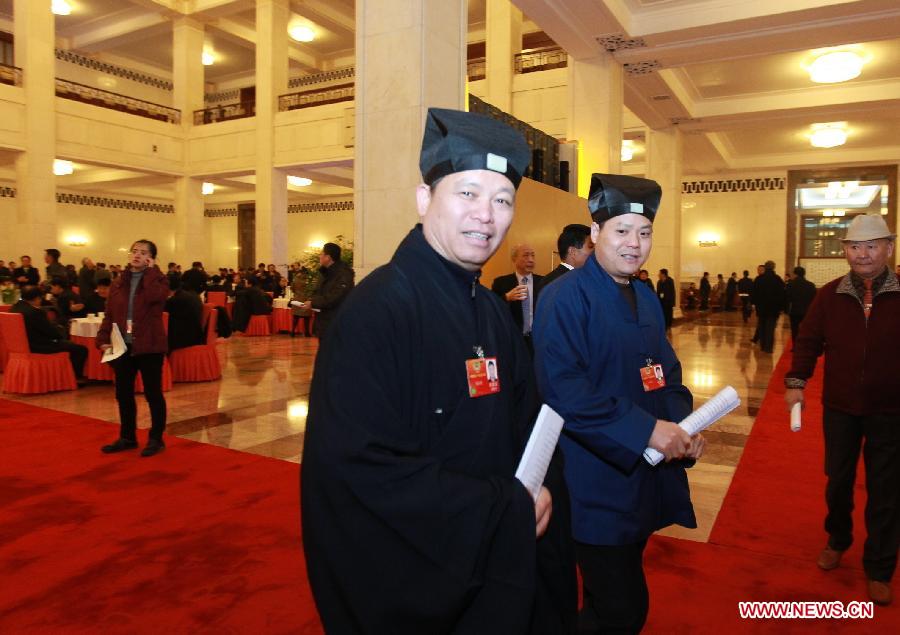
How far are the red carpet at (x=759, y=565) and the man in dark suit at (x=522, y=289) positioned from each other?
1.95 meters

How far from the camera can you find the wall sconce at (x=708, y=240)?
2269 cm

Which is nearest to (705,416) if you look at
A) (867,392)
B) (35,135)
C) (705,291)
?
(867,392)

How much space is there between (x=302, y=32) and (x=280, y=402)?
13.9 metres

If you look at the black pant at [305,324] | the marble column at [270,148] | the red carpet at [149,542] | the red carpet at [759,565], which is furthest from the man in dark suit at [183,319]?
the marble column at [270,148]

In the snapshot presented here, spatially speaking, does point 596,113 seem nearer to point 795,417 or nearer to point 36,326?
point 36,326

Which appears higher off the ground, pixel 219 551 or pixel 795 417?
pixel 795 417

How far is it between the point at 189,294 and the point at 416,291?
23.3ft

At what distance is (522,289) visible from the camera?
206 inches

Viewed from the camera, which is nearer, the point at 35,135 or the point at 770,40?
the point at 770,40

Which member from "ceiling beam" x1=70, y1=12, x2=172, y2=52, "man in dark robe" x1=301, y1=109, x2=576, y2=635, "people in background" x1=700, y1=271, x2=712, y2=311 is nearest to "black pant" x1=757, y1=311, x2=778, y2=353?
"people in background" x1=700, y1=271, x2=712, y2=311

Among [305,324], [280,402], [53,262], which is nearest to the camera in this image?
[280,402]

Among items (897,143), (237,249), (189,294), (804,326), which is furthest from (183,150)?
(897,143)

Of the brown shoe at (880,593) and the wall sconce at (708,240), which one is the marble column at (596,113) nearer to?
the brown shoe at (880,593)

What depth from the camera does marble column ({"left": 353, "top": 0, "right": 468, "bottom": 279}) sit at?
5398mm
